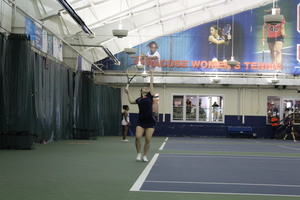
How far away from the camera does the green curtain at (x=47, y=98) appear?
13.2 metres

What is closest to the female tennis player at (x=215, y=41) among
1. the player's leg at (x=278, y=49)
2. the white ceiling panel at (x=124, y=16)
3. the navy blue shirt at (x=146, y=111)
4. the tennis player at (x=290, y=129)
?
the white ceiling panel at (x=124, y=16)

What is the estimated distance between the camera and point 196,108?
102 feet

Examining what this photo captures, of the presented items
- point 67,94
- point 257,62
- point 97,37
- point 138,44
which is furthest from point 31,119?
point 257,62

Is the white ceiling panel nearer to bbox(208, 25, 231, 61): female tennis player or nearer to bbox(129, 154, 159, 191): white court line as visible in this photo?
bbox(208, 25, 231, 61): female tennis player

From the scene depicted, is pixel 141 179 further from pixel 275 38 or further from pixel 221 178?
pixel 275 38

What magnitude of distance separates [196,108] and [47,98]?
15012 mm

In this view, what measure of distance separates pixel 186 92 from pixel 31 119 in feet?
60.6

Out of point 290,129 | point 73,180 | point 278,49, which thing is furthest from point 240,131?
point 73,180

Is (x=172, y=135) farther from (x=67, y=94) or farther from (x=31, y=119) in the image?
(x=31, y=119)

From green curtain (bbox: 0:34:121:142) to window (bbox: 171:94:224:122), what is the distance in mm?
3824

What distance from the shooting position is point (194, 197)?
6023 millimetres

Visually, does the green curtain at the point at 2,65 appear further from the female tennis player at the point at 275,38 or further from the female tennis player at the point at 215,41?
the female tennis player at the point at 275,38

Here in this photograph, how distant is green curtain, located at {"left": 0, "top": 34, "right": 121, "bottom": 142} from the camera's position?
43.5 feet

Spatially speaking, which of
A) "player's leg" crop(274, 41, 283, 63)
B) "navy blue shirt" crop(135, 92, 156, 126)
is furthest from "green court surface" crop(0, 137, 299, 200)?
"player's leg" crop(274, 41, 283, 63)
